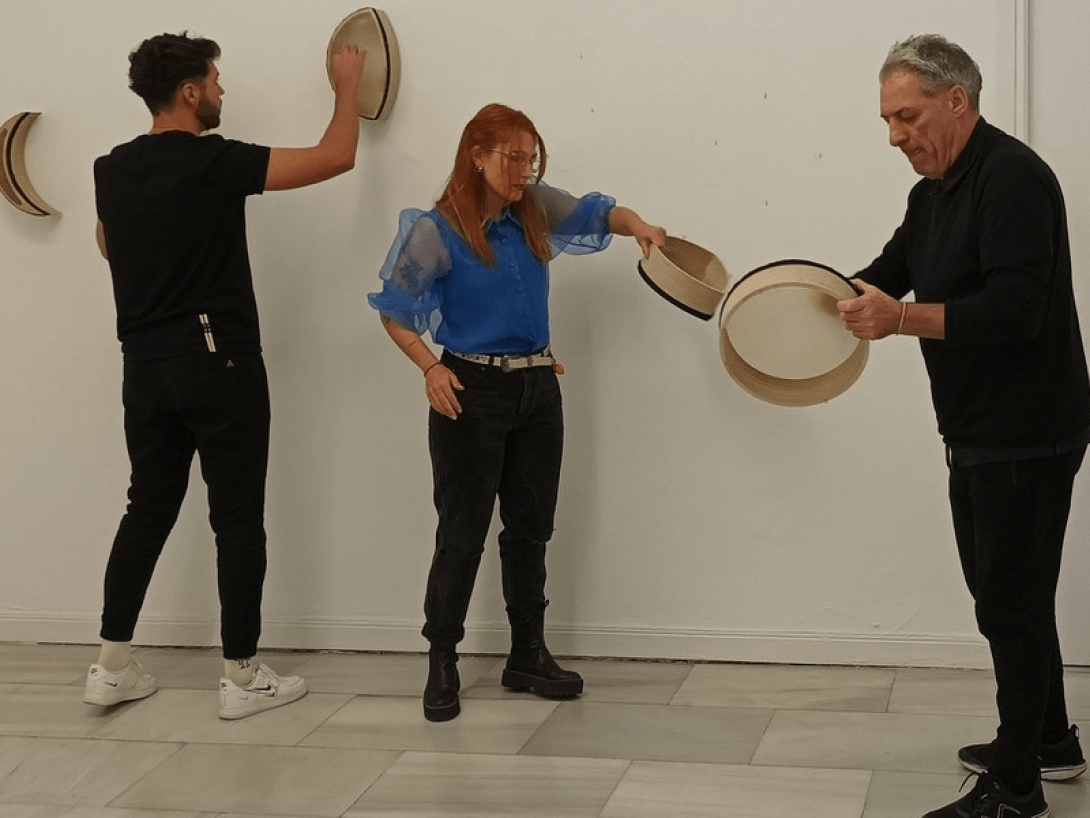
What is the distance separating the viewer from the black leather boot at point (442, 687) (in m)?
3.33

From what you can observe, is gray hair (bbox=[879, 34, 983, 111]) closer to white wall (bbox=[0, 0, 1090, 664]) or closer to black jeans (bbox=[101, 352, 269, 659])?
white wall (bbox=[0, 0, 1090, 664])

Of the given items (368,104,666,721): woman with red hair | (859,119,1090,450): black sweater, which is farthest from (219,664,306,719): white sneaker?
(859,119,1090,450): black sweater

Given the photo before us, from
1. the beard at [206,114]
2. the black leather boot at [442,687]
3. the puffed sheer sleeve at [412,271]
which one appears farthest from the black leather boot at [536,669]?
the beard at [206,114]

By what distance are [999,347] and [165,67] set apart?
190cm

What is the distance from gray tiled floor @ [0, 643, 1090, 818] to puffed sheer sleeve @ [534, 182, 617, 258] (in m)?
1.07

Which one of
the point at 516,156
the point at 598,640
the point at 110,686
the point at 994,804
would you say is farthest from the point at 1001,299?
the point at 110,686

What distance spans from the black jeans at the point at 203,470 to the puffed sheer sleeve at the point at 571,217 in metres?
0.75

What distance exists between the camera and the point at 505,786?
9.43 ft

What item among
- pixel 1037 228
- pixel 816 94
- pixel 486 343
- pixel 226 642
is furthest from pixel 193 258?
pixel 1037 228

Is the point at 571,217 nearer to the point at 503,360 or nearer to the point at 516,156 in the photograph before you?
the point at 516,156

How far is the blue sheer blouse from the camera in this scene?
10.6ft

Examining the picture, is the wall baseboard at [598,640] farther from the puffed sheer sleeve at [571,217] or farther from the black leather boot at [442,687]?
the puffed sheer sleeve at [571,217]

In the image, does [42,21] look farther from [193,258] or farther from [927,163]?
[927,163]

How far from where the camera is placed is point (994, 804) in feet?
8.23
